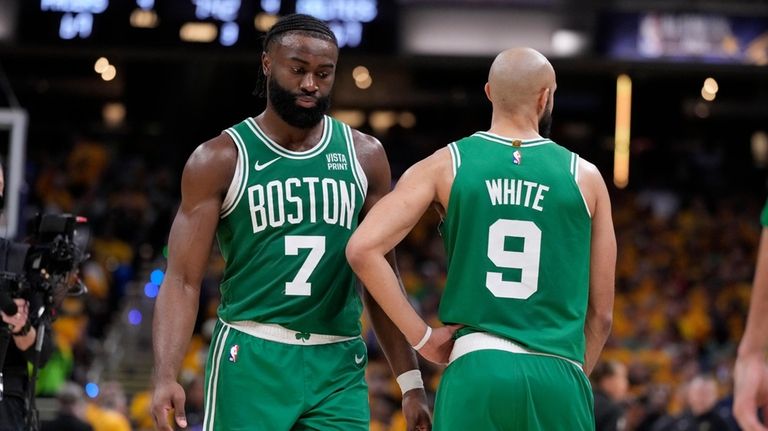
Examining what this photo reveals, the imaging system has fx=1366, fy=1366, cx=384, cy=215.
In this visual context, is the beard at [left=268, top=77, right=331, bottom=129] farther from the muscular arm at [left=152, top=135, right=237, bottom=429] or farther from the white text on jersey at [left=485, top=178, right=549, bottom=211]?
the white text on jersey at [left=485, top=178, right=549, bottom=211]

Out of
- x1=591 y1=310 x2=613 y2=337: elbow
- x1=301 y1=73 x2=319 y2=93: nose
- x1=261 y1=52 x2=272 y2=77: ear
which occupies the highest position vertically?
x1=261 y1=52 x2=272 y2=77: ear

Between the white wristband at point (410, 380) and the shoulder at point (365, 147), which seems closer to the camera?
the white wristband at point (410, 380)

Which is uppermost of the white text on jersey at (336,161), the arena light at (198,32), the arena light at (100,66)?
the arena light at (198,32)

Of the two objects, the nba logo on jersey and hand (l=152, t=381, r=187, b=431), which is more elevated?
the nba logo on jersey

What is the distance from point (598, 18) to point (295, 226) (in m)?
11.2

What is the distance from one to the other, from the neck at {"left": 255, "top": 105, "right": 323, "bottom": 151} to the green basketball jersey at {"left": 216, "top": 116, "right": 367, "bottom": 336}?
4 cm

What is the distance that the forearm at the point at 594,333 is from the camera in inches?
195

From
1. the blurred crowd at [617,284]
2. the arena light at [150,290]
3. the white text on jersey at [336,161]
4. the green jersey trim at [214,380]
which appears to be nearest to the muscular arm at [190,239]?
the green jersey trim at [214,380]

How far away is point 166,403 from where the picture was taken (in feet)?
16.3

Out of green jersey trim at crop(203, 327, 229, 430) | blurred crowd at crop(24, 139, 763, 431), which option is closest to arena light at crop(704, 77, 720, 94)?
blurred crowd at crop(24, 139, 763, 431)

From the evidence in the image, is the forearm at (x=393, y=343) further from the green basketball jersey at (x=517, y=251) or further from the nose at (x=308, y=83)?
the nose at (x=308, y=83)

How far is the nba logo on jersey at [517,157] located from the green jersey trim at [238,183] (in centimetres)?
108

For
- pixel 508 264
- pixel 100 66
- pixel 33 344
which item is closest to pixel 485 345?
pixel 508 264

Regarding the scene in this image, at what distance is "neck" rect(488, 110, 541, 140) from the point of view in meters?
4.87
